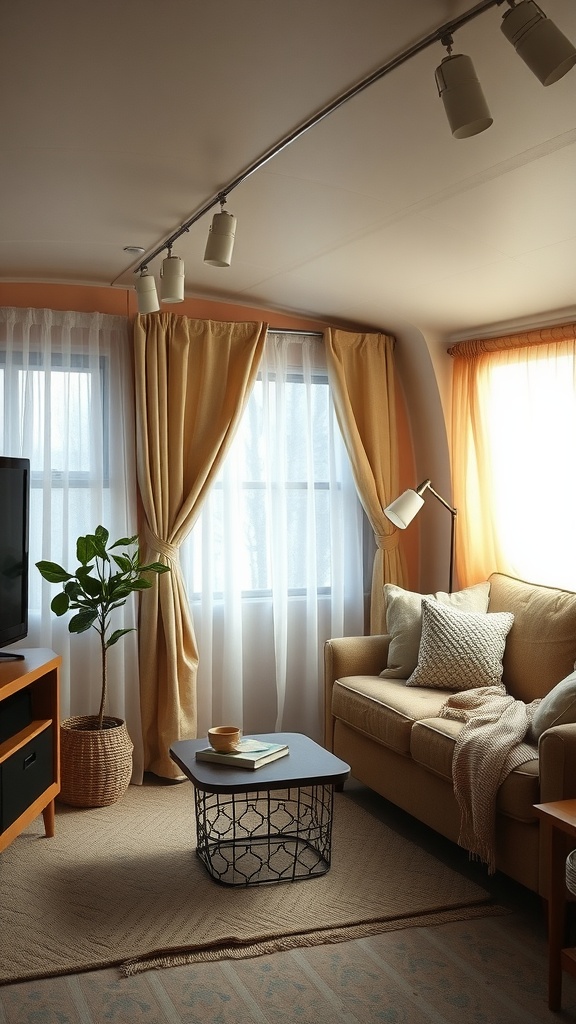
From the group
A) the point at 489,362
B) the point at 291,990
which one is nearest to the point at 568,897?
the point at 291,990

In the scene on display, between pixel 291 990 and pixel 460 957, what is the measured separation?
53 cm

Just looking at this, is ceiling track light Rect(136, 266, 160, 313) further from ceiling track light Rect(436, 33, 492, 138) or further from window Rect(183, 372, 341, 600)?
ceiling track light Rect(436, 33, 492, 138)

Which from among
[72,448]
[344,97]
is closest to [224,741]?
[72,448]

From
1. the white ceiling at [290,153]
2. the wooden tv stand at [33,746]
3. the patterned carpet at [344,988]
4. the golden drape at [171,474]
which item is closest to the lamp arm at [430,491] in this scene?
the white ceiling at [290,153]

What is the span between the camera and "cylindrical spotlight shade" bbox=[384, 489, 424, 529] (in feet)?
14.0

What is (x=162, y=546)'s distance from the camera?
14.9ft

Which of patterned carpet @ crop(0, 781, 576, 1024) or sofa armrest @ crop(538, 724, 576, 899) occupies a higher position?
sofa armrest @ crop(538, 724, 576, 899)

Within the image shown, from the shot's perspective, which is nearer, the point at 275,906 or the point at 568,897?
the point at 568,897

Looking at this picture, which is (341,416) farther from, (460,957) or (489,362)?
(460,957)

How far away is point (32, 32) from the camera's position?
83.7 inches

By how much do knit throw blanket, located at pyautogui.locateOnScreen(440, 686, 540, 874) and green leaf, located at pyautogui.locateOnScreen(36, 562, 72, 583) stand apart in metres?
1.85

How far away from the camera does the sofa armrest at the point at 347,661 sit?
435 centimetres

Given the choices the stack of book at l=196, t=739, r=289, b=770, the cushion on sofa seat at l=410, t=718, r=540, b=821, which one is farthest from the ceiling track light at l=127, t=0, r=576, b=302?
the stack of book at l=196, t=739, r=289, b=770

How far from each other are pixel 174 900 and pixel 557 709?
145 centimetres
